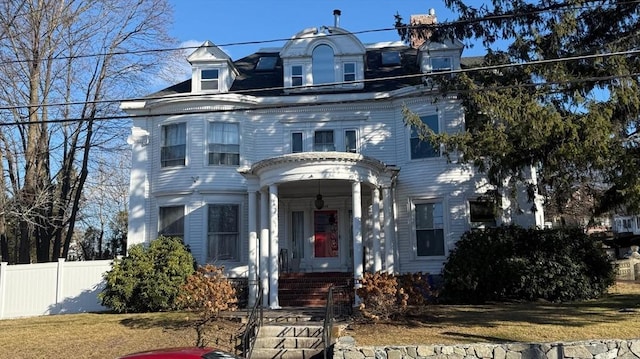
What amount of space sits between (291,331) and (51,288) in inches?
375

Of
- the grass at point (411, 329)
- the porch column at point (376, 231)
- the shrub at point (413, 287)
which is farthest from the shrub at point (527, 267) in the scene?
the shrub at point (413, 287)

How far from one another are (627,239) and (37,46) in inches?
1219

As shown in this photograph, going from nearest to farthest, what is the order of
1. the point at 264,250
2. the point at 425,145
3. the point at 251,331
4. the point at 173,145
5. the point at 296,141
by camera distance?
the point at 251,331 < the point at 264,250 < the point at 425,145 < the point at 173,145 < the point at 296,141

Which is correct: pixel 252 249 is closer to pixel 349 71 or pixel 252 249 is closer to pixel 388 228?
pixel 388 228

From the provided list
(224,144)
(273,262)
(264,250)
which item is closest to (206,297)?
(273,262)

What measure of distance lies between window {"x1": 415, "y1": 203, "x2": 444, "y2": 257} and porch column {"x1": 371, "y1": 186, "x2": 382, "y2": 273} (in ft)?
7.12

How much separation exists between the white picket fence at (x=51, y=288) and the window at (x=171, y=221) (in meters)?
1.99

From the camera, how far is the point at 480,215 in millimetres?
17109

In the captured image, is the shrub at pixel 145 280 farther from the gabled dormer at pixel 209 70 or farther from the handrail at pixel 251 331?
the gabled dormer at pixel 209 70

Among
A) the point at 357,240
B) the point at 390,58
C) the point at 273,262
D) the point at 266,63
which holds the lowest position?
the point at 273,262

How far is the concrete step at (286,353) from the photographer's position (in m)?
10.9

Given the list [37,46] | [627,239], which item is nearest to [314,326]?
[37,46]

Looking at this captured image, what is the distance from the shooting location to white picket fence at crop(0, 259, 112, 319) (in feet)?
55.7

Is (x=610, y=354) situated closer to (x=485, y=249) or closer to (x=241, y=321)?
(x=485, y=249)
